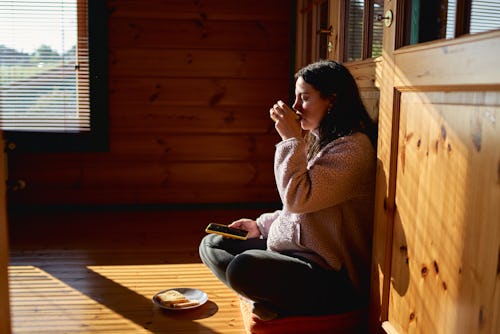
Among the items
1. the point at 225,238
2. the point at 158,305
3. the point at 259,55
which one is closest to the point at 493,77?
the point at 225,238

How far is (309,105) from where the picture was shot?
1.79 m

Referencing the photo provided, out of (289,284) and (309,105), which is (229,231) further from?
(309,105)

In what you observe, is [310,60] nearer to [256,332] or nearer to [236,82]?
[236,82]

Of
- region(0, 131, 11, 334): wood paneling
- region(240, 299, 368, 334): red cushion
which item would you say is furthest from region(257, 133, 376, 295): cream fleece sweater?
region(0, 131, 11, 334): wood paneling

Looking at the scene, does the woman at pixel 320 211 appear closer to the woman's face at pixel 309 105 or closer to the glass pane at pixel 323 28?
the woman's face at pixel 309 105

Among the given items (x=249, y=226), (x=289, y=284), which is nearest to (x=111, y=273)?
(x=249, y=226)

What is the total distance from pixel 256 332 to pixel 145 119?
2.17 m

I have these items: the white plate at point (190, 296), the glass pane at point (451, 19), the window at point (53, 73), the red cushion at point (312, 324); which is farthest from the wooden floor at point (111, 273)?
the glass pane at point (451, 19)

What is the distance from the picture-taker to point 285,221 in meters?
1.81

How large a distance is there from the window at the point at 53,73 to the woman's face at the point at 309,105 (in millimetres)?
2062

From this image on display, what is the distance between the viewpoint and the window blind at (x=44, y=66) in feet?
11.0

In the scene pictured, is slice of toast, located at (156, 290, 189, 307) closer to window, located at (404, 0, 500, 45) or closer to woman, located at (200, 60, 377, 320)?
woman, located at (200, 60, 377, 320)

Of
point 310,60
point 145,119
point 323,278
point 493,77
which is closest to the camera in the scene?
point 493,77

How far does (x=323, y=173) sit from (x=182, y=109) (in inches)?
84.2
